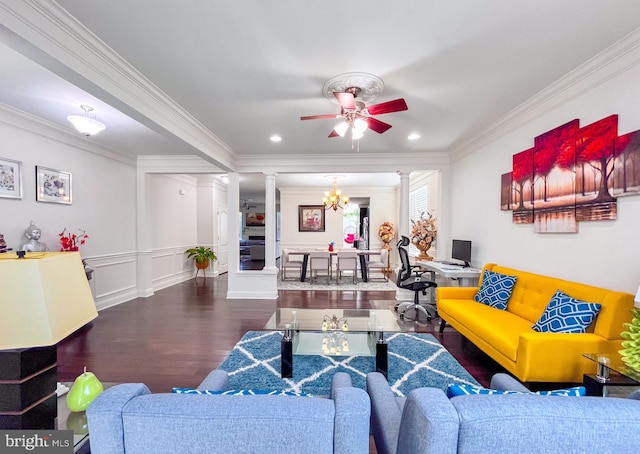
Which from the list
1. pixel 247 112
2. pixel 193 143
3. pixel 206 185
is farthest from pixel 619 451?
pixel 206 185

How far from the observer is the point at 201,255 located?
712 centimetres

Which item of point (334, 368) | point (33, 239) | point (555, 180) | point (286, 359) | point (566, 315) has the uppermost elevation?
point (555, 180)

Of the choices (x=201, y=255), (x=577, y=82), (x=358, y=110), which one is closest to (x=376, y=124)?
(x=358, y=110)

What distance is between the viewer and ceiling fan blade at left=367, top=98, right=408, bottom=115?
2.38 m

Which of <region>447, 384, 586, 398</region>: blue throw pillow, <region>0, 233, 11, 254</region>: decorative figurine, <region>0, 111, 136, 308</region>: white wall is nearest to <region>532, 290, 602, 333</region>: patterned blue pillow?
<region>447, 384, 586, 398</region>: blue throw pillow

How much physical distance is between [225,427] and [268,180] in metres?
4.82

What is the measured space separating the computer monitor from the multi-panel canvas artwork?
996 mm

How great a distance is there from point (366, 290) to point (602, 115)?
4.48m

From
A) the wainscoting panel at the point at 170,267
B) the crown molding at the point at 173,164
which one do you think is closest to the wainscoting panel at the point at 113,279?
the wainscoting panel at the point at 170,267

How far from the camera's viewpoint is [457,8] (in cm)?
172

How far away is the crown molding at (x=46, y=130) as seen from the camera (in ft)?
10.7

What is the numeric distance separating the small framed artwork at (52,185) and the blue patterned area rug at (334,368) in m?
3.23

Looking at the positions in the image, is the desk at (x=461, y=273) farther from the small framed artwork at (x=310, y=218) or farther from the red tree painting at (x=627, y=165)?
the small framed artwork at (x=310, y=218)

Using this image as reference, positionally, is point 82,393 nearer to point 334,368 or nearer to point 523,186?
point 334,368
